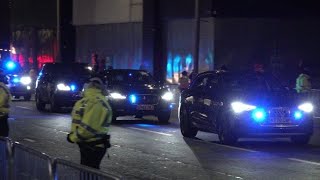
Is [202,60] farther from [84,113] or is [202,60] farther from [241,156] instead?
[84,113]

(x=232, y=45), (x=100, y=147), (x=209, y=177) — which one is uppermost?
(x=232, y=45)

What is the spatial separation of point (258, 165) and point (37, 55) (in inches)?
1562

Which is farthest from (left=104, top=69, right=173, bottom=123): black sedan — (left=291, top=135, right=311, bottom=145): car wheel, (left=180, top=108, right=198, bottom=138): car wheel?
(left=291, top=135, right=311, bottom=145): car wheel

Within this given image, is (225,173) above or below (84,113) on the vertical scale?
below

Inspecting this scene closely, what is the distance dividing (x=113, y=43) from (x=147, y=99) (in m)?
19.9

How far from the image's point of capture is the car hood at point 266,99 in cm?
1484

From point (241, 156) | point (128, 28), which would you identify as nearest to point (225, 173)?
point (241, 156)

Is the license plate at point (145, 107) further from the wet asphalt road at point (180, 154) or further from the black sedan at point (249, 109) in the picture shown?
the black sedan at point (249, 109)

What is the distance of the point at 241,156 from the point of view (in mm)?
13352

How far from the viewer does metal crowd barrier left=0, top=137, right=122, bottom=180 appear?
Result: 5680 millimetres

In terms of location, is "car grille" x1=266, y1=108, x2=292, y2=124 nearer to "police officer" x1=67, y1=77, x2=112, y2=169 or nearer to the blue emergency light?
the blue emergency light

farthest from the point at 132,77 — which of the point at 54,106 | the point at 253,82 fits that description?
the point at 253,82

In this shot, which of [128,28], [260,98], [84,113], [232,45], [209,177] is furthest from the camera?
[128,28]

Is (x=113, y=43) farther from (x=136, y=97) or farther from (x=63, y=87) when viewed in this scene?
(x=136, y=97)
